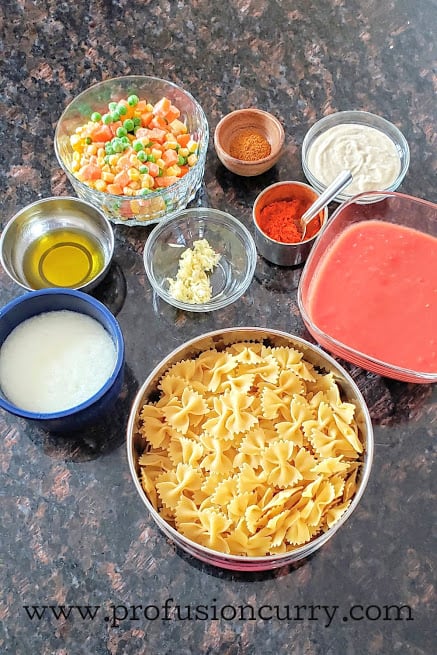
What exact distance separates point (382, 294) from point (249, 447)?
633 millimetres

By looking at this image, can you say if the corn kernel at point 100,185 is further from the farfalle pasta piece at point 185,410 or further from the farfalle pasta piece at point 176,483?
the farfalle pasta piece at point 176,483

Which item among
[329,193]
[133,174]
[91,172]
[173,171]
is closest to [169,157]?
[173,171]

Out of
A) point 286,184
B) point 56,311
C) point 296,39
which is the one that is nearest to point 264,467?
point 56,311

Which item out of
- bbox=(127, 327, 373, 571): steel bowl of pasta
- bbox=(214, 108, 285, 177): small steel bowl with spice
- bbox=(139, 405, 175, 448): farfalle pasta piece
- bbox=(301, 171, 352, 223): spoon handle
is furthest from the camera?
bbox=(214, 108, 285, 177): small steel bowl with spice

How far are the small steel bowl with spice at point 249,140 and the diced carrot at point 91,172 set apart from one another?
1.36ft

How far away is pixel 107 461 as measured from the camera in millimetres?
2045

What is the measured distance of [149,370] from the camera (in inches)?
85.7

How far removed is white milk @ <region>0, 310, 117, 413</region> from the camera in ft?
6.47

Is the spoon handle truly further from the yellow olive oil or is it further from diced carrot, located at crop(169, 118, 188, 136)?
the yellow olive oil

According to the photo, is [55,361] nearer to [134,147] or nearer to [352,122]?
[134,147]

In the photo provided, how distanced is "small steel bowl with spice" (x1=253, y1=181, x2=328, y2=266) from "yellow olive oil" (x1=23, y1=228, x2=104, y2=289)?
1.78ft

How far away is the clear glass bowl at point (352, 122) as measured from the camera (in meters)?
2.37

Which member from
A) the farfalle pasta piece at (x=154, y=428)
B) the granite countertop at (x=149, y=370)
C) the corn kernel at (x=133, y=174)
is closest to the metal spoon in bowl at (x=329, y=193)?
the granite countertop at (x=149, y=370)

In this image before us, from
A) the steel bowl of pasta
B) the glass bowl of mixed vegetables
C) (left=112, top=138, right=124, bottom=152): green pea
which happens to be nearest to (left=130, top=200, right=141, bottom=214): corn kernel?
the glass bowl of mixed vegetables
